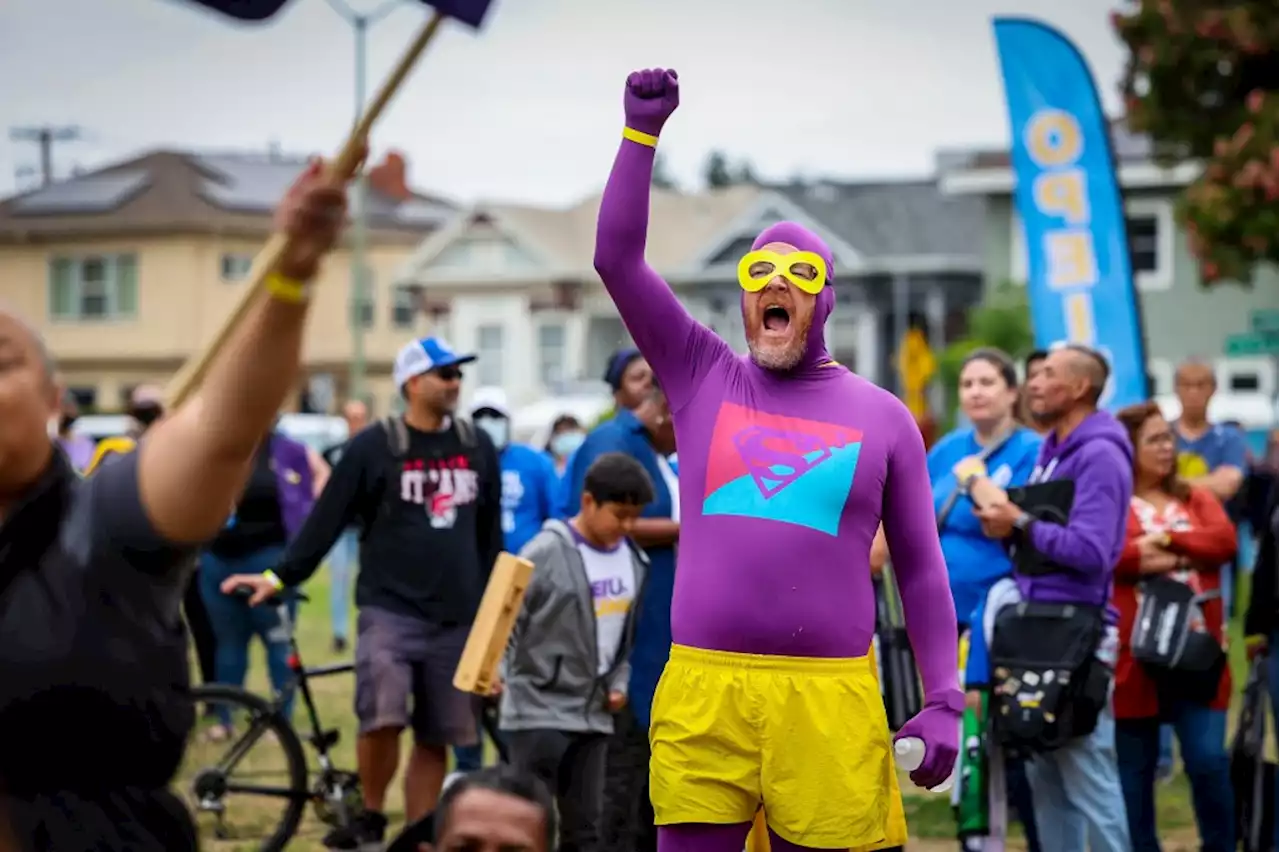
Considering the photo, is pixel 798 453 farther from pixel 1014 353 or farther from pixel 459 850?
pixel 1014 353

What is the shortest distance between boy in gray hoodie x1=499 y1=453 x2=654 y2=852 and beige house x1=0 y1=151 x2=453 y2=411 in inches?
2210

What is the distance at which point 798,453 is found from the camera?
5.29m

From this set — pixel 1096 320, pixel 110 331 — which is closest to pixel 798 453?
pixel 1096 320

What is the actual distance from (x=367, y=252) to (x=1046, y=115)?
5271 cm

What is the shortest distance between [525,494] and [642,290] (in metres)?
5.73

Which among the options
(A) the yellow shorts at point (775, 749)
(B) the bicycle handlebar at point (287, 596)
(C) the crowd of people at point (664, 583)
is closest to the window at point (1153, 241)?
(C) the crowd of people at point (664, 583)

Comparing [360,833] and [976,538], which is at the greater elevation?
[976,538]

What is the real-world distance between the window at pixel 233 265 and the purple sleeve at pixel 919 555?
60.7 metres

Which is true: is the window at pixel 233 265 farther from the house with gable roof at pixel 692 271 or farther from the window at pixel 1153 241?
the window at pixel 1153 241

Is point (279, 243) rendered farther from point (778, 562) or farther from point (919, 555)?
point (919, 555)

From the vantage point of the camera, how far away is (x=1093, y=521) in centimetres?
741

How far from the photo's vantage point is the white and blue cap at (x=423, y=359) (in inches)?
348

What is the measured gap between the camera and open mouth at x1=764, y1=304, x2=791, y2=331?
543 centimetres

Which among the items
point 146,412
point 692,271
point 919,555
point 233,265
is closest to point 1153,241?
point 692,271
